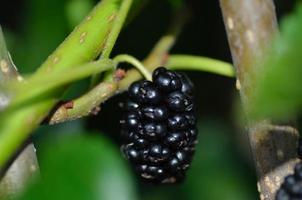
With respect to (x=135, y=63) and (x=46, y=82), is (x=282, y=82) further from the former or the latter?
(x=135, y=63)

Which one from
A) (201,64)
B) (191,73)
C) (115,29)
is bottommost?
(191,73)

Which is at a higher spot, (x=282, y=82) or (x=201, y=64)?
(x=282, y=82)

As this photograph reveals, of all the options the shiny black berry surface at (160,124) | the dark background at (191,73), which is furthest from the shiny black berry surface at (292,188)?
the dark background at (191,73)

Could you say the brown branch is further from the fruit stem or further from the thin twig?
the thin twig

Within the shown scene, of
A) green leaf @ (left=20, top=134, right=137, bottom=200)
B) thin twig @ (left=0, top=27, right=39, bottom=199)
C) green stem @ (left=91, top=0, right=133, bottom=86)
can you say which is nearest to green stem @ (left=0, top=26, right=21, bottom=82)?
thin twig @ (left=0, top=27, right=39, bottom=199)

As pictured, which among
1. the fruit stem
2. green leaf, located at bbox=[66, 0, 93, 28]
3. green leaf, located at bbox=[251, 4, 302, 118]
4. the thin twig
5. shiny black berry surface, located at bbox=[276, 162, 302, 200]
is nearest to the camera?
green leaf, located at bbox=[251, 4, 302, 118]

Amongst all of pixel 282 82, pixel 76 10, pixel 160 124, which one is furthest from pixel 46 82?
pixel 76 10
